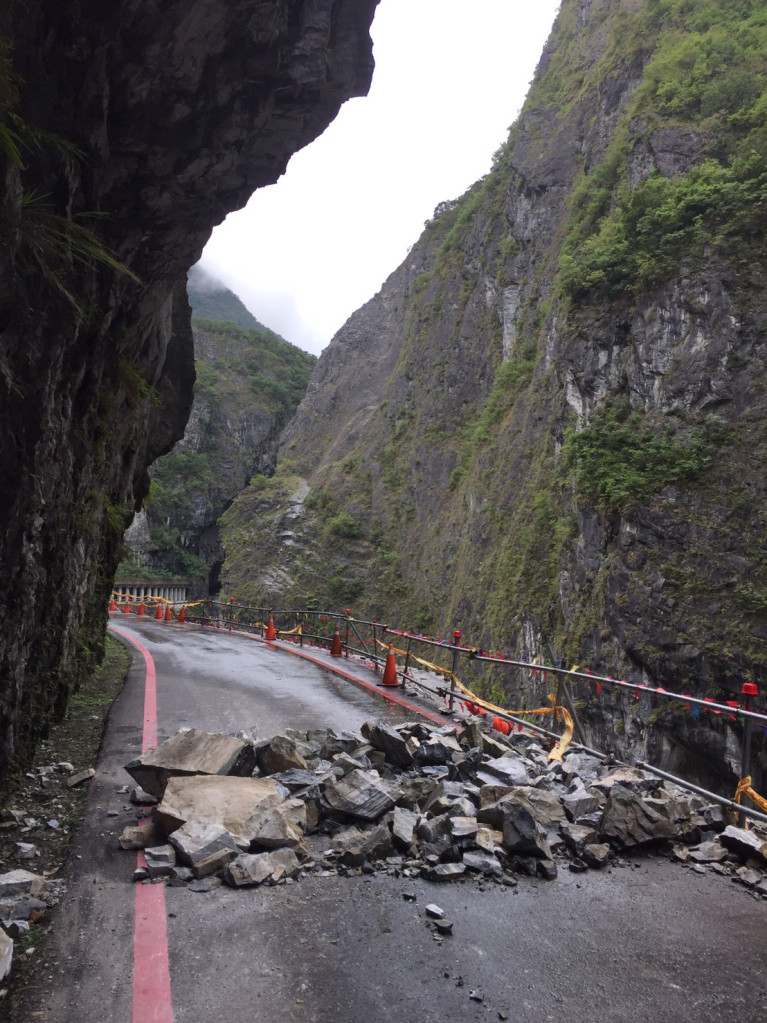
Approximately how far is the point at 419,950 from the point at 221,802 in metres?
1.86

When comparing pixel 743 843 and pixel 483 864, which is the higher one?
pixel 743 843

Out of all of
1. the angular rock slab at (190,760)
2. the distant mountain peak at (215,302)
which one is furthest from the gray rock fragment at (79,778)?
the distant mountain peak at (215,302)

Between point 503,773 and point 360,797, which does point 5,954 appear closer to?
point 360,797

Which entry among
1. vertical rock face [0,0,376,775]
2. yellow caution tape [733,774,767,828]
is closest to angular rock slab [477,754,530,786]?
yellow caution tape [733,774,767,828]

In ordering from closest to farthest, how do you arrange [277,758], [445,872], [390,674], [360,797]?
[445,872] < [360,797] < [277,758] < [390,674]

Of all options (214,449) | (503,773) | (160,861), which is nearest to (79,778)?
(160,861)

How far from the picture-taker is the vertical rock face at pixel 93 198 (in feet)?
16.3

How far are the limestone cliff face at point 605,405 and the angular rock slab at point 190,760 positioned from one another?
15.0 metres

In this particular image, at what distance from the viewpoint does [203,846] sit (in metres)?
4.15

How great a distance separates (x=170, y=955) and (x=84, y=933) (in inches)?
20.8

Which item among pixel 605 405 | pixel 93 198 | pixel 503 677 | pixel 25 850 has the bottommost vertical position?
pixel 503 677

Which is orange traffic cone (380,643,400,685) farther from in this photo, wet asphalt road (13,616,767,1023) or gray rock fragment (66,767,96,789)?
wet asphalt road (13,616,767,1023)

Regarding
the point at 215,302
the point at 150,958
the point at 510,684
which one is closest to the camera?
the point at 150,958

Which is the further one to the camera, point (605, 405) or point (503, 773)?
point (605, 405)
